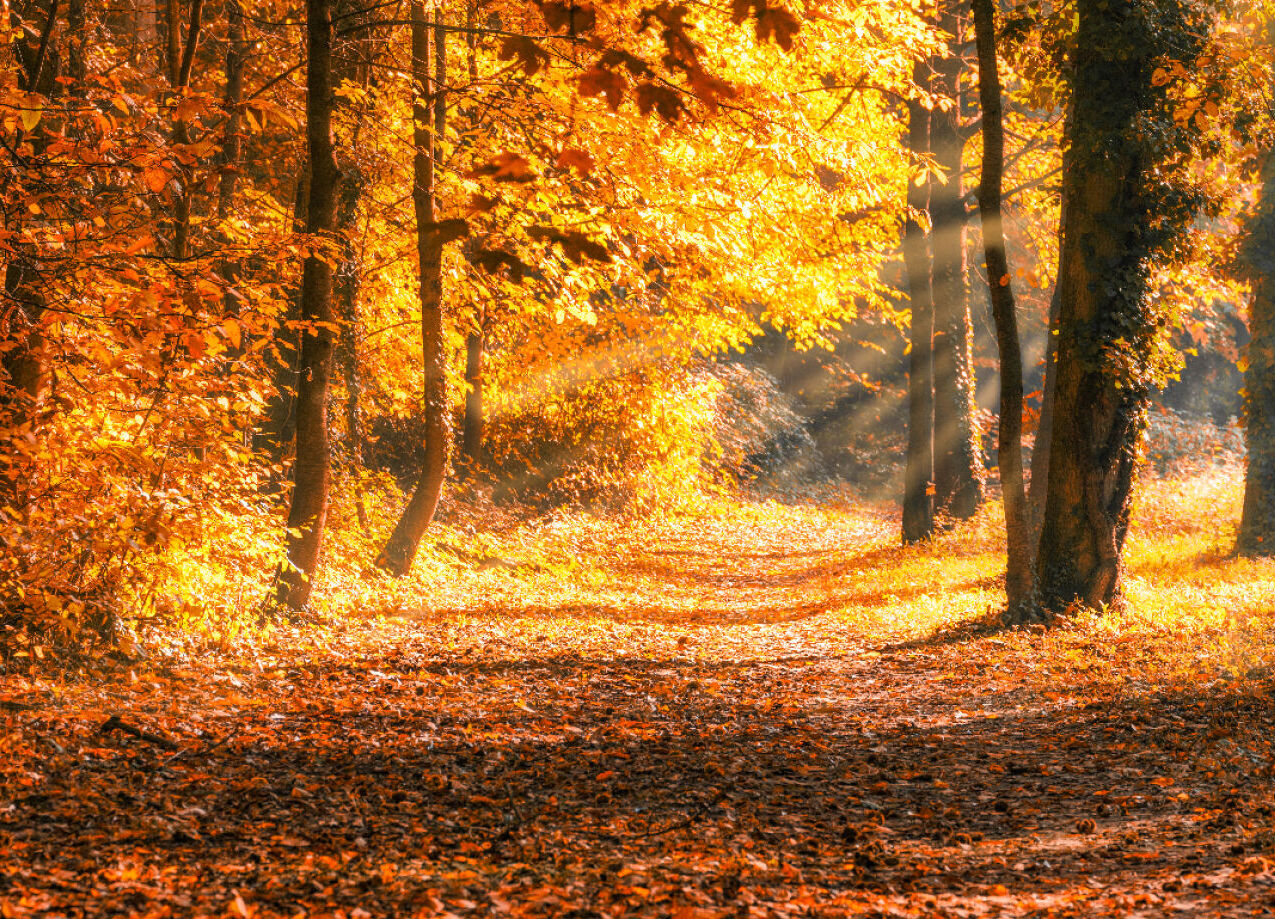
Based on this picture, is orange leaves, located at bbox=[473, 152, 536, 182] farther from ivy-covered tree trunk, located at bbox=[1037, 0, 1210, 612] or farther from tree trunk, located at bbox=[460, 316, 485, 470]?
tree trunk, located at bbox=[460, 316, 485, 470]

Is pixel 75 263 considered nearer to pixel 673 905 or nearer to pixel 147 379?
pixel 147 379

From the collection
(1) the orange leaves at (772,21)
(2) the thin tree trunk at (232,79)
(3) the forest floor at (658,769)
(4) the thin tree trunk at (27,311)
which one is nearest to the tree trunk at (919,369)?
(3) the forest floor at (658,769)

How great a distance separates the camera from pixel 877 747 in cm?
632

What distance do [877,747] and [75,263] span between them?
18.8 ft

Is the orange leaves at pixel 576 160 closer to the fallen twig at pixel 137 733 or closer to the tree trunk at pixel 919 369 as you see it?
the fallen twig at pixel 137 733

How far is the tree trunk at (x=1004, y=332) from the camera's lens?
30.2 ft

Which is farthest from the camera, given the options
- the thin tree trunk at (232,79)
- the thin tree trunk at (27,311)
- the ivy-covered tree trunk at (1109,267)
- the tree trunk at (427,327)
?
the tree trunk at (427,327)

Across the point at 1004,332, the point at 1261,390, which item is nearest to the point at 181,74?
the point at 1004,332

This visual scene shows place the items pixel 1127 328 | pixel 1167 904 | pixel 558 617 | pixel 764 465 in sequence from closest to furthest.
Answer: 1. pixel 1167 904
2. pixel 1127 328
3. pixel 558 617
4. pixel 764 465

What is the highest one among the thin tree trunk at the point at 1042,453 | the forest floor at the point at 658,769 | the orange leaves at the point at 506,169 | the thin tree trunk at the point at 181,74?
the thin tree trunk at the point at 181,74

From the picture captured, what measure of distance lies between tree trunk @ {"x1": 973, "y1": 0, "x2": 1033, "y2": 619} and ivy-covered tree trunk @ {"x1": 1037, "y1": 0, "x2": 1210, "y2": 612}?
0.26 metres

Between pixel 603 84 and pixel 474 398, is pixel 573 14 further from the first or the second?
pixel 474 398

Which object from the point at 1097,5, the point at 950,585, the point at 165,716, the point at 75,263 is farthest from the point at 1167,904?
the point at 950,585

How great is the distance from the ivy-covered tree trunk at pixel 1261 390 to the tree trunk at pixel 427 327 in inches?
402
